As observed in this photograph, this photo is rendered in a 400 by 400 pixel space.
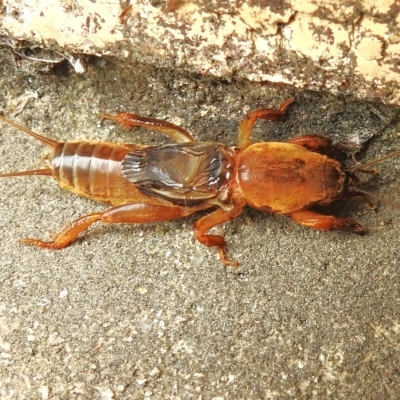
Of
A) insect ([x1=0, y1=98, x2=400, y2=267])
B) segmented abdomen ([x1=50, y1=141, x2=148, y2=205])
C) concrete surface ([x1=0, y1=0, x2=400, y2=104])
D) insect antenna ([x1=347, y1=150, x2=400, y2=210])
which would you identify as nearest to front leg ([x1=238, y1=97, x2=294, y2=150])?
insect ([x1=0, y1=98, x2=400, y2=267])

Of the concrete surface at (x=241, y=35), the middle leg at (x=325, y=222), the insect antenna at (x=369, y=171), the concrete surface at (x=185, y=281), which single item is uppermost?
the concrete surface at (x=241, y=35)

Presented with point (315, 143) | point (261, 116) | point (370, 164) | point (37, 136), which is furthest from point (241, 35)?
point (37, 136)

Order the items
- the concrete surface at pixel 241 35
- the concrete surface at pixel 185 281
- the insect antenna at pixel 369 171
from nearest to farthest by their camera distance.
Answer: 1. the concrete surface at pixel 241 35
2. the concrete surface at pixel 185 281
3. the insect antenna at pixel 369 171

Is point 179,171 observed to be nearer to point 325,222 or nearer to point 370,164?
point 325,222

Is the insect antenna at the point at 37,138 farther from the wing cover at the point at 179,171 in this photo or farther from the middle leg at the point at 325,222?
the middle leg at the point at 325,222

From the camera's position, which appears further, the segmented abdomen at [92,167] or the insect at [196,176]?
the segmented abdomen at [92,167]

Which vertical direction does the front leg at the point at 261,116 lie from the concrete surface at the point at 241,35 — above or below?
below

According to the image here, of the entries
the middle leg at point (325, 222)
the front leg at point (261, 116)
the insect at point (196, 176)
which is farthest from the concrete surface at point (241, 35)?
the middle leg at point (325, 222)
